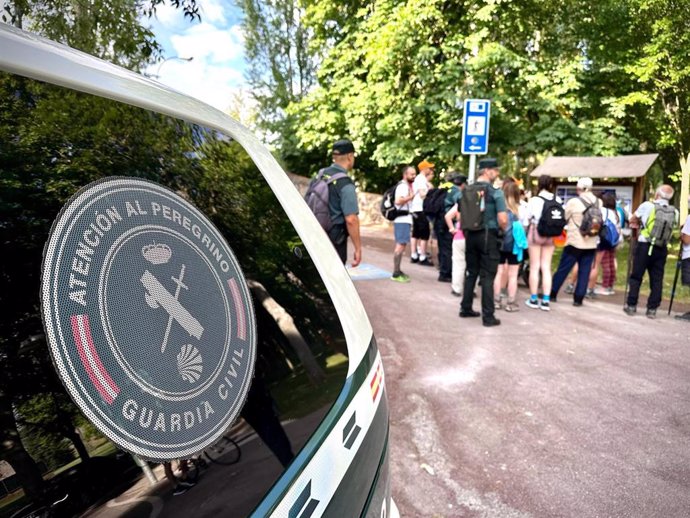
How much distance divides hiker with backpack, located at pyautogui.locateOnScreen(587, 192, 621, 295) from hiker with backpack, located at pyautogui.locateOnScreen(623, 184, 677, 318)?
480 mm

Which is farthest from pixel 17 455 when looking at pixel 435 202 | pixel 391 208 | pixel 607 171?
pixel 607 171

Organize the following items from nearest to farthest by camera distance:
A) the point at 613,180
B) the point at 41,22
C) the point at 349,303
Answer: the point at 349,303 < the point at 41,22 < the point at 613,180

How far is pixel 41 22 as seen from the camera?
347 centimetres

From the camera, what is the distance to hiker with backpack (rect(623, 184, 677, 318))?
631cm

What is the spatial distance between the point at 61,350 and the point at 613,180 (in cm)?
1327

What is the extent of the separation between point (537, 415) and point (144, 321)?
3.55 metres

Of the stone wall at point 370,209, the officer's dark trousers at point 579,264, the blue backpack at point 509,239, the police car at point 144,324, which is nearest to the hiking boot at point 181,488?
the police car at point 144,324

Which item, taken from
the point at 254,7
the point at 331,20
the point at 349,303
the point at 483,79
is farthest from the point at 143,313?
the point at 254,7

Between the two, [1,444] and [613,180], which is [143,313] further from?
→ [613,180]

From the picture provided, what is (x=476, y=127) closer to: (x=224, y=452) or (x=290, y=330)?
(x=290, y=330)

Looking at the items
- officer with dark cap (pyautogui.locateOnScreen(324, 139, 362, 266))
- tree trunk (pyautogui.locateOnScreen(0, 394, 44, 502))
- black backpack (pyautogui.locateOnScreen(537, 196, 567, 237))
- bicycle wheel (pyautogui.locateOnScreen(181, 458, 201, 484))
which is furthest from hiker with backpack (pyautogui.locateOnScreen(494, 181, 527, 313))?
tree trunk (pyautogui.locateOnScreen(0, 394, 44, 502))

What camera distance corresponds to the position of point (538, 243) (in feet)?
21.5

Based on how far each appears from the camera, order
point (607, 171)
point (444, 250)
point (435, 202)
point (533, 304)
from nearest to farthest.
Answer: point (533, 304), point (444, 250), point (435, 202), point (607, 171)

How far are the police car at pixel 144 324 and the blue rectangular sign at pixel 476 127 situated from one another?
6.71 meters
